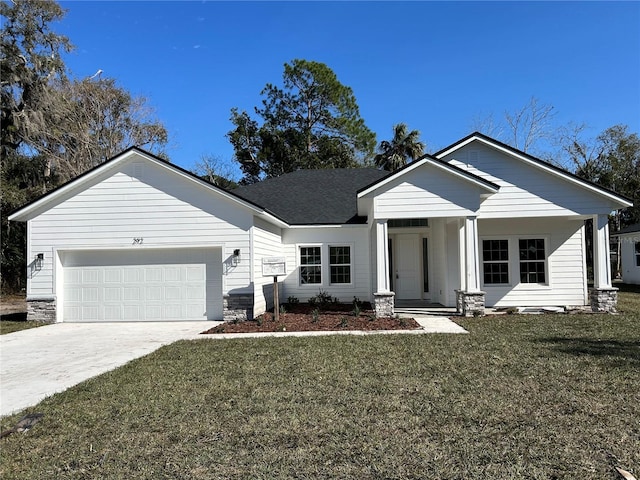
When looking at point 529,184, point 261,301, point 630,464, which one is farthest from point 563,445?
point 529,184

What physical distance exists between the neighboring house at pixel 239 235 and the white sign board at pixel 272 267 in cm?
68

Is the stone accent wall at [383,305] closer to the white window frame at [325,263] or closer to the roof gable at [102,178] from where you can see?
the roof gable at [102,178]

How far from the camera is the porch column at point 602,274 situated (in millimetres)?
12602

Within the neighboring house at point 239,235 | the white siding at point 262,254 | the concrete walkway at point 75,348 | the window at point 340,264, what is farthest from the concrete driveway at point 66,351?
the window at point 340,264

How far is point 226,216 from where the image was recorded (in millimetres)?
12203

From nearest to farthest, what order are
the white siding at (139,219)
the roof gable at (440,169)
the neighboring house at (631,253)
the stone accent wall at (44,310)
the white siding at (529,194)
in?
the roof gable at (440,169)
the white siding at (139,219)
the stone accent wall at (44,310)
the white siding at (529,194)
the neighboring house at (631,253)

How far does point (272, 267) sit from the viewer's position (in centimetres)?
1150

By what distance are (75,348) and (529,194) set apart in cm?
1242

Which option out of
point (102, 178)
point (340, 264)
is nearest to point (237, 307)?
point (340, 264)

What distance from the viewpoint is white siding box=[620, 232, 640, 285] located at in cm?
2439

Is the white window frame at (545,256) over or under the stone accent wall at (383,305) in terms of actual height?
over

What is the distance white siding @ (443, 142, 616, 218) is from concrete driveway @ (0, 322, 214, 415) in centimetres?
914

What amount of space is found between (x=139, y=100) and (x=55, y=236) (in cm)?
2035

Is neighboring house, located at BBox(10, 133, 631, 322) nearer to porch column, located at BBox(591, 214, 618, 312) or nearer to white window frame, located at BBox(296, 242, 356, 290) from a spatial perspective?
porch column, located at BBox(591, 214, 618, 312)
